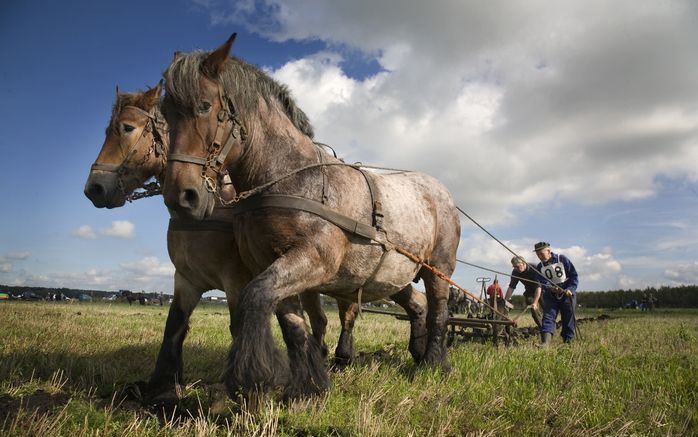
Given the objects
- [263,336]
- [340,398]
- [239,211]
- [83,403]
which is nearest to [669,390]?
[340,398]

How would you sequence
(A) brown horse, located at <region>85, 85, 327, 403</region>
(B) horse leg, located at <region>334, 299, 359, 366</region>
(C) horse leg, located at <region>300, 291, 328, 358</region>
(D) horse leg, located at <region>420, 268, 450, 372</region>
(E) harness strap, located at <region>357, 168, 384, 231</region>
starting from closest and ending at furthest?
(E) harness strap, located at <region>357, 168, 384, 231</region>
(A) brown horse, located at <region>85, 85, 327, 403</region>
(D) horse leg, located at <region>420, 268, 450, 372</region>
(C) horse leg, located at <region>300, 291, 328, 358</region>
(B) horse leg, located at <region>334, 299, 359, 366</region>

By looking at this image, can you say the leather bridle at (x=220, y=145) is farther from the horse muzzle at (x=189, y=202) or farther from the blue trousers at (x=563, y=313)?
the blue trousers at (x=563, y=313)

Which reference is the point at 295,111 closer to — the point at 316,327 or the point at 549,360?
the point at 316,327

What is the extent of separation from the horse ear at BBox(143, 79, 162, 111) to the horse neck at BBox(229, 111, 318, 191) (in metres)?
1.72

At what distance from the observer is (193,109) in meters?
3.36

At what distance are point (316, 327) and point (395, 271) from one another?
1.53m

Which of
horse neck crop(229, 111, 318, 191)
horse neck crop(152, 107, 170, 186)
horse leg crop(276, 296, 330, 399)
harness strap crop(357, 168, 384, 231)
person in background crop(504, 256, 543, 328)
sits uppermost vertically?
horse neck crop(152, 107, 170, 186)

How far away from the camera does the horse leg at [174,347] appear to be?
4.23 metres

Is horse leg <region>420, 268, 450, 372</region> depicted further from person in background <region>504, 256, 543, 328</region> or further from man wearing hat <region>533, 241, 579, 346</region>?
person in background <region>504, 256, 543, 328</region>

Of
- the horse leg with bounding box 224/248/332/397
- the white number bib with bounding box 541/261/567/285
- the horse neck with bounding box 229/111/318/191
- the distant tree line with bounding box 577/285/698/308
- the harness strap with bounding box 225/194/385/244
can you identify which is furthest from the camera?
the distant tree line with bounding box 577/285/698/308

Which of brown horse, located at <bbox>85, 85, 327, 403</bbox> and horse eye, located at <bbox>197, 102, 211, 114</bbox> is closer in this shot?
horse eye, located at <bbox>197, 102, 211, 114</bbox>

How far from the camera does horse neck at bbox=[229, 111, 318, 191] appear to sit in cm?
370

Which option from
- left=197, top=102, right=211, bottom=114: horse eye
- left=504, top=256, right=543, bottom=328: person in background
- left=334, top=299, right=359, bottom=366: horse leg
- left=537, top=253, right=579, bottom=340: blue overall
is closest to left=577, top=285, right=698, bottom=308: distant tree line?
left=504, top=256, right=543, bottom=328: person in background

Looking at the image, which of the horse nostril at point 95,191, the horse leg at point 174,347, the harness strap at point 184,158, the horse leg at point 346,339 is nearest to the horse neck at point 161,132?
the horse nostril at point 95,191
